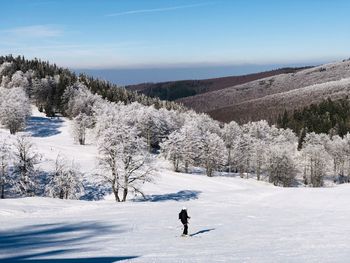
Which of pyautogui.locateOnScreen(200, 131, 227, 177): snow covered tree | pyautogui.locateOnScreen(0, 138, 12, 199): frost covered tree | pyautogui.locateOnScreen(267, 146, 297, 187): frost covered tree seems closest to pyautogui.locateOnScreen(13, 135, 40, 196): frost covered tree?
pyautogui.locateOnScreen(0, 138, 12, 199): frost covered tree

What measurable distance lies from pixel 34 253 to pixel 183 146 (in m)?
87.1

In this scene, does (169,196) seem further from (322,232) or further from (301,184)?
(301,184)

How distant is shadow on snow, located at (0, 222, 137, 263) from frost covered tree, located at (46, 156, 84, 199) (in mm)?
38908

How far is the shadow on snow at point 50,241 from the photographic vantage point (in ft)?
71.2

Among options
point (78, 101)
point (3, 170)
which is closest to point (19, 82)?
point (78, 101)

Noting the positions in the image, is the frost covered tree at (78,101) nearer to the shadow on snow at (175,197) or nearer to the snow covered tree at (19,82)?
the snow covered tree at (19,82)

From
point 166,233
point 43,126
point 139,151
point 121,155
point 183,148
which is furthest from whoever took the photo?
point 43,126

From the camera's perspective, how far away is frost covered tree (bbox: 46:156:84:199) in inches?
2822

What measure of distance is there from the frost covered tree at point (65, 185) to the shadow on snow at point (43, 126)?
69800 millimetres

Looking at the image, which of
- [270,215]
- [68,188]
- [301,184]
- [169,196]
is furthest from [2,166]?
[301,184]

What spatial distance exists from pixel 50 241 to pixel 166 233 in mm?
7938

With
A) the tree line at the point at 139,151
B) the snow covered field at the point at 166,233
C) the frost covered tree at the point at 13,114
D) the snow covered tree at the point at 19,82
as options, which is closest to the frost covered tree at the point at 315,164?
the tree line at the point at 139,151

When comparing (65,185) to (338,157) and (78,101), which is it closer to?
(78,101)

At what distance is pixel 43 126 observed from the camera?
151 m
